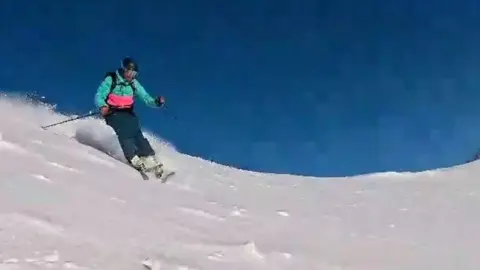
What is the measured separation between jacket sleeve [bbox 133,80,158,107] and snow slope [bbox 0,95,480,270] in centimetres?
92

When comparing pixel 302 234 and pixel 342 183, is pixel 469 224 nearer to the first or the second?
pixel 302 234

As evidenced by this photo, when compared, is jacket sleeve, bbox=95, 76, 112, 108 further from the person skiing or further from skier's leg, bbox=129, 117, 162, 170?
skier's leg, bbox=129, 117, 162, 170

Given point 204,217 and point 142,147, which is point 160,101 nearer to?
point 142,147

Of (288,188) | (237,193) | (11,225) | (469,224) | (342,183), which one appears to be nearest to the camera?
(11,225)

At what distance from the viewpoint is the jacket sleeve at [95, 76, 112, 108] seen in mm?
8922

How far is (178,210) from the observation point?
6.58 meters

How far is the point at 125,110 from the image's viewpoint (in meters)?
9.18

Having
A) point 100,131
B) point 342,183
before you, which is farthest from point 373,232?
point 100,131

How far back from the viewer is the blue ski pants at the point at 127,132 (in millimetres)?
9023

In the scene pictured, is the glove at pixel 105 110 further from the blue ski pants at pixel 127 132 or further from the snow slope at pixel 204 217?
the snow slope at pixel 204 217

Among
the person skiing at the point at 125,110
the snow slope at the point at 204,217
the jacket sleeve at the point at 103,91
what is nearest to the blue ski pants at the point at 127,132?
the person skiing at the point at 125,110

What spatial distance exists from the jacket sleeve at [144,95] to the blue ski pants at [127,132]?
14.8 inches

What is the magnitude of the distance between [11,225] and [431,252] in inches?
142

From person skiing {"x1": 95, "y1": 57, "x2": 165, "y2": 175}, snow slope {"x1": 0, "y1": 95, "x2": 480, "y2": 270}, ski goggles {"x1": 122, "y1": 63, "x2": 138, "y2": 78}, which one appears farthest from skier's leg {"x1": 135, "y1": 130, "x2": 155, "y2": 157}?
ski goggles {"x1": 122, "y1": 63, "x2": 138, "y2": 78}
